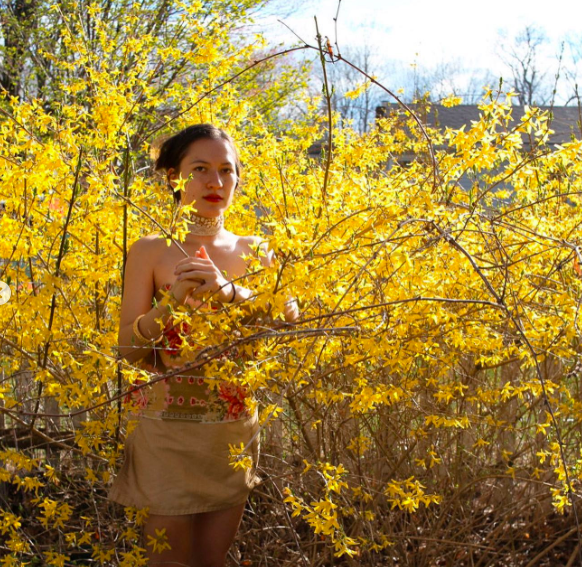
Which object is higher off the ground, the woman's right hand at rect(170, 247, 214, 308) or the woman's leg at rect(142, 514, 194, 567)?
the woman's right hand at rect(170, 247, 214, 308)

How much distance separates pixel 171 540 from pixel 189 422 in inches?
13.3

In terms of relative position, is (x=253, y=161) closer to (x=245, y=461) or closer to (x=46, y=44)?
(x=245, y=461)

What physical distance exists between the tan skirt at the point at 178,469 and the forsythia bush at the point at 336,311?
0.09 m

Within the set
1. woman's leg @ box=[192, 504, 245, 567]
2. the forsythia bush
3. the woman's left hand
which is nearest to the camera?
the woman's left hand

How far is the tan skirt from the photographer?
2176 millimetres

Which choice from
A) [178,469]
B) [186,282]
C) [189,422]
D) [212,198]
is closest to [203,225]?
[212,198]

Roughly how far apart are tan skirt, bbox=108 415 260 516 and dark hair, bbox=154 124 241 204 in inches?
27.8

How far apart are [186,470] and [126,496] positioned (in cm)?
20

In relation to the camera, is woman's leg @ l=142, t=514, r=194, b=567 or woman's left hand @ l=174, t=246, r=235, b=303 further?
woman's leg @ l=142, t=514, r=194, b=567

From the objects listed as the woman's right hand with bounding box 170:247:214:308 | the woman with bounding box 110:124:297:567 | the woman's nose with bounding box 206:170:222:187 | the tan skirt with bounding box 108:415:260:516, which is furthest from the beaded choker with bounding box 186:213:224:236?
the tan skirt with bounding box 108:415:260:516

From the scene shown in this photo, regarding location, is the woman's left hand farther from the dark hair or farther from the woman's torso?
the dark hair

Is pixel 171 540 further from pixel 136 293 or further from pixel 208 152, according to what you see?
pixel 208 152

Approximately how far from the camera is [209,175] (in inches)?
89.7

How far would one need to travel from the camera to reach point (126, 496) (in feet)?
7.27
